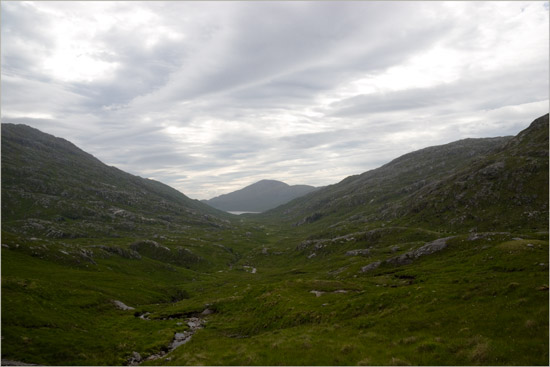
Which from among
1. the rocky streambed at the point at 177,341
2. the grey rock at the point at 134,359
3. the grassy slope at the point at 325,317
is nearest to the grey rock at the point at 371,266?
the grassy slope at the point at 325,317

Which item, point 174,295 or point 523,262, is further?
point 174,295

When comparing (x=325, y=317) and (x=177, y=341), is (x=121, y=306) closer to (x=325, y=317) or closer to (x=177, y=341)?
(x=177, y=341)

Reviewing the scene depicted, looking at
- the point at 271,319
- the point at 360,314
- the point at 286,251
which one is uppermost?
the point at 360,314

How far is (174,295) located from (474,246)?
8938 cm

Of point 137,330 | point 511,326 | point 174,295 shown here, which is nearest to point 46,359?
point 137,330

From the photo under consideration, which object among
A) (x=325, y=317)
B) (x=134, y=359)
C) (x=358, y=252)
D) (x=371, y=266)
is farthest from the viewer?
(x=358, y=252)

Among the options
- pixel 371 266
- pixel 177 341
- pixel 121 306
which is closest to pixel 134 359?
pixel 177 341

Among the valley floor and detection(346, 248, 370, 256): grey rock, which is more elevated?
the valley floor

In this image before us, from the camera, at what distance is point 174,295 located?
9050cm

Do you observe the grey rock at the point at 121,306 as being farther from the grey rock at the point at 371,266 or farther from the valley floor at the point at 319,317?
the grey rock at the point at 371,266

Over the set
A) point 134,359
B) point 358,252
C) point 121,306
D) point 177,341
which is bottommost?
point 358,252

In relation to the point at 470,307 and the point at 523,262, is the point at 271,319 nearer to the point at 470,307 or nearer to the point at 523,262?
the point at 470,307

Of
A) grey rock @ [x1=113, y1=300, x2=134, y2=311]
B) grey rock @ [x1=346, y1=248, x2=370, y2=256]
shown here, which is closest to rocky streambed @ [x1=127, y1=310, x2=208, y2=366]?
grey rock @ [x1=113, y1=300, x2=134, y2=311]

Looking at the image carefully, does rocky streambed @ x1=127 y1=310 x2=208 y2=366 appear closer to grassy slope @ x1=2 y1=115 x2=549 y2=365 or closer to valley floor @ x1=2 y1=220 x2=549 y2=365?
valley floor @ x1=2 y1=220 x2=549 y2=365
